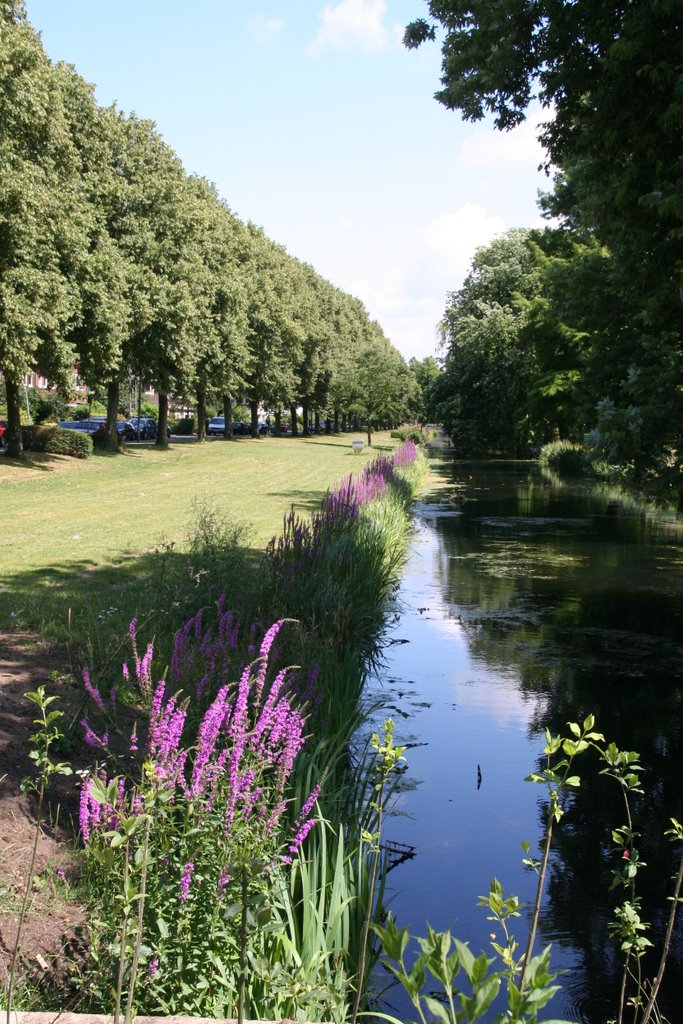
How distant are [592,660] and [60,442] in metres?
30.6

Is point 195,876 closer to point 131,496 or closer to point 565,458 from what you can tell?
point 131,496

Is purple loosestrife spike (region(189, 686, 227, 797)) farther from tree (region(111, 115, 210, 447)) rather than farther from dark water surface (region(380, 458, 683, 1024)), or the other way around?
tree (region(111, 115, 210, 447))

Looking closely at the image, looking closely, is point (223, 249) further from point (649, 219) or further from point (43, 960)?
point (43, 960)

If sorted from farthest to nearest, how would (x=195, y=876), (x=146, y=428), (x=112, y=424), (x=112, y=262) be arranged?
1. (x=146, y=428)
2. (x=112, y=424)
3. (x=112, y=262)
4. (x=195, y=876)

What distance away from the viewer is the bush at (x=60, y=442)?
124 ft

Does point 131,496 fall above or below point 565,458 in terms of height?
below

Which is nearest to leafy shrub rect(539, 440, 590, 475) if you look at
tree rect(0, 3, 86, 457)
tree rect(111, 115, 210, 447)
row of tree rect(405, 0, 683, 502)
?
tree rect(111, 115, 210, 447)

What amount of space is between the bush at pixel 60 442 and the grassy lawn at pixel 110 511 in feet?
2.51

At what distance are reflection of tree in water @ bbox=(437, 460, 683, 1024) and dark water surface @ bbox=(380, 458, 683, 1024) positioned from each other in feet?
0.06

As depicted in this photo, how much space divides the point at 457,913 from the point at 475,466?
45.6 m

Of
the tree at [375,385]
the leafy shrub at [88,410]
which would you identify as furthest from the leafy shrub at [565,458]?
the leafy shrub at [88,410]

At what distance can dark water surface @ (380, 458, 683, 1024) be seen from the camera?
17.3ft

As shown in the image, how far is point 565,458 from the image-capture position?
45438 mm

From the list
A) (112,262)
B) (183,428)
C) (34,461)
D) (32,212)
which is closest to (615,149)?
(32,212)
